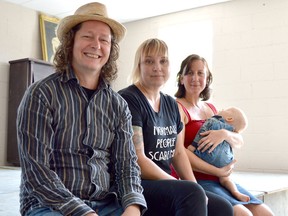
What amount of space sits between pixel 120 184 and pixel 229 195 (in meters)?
0.87

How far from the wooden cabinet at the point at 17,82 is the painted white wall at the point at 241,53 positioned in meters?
0.10

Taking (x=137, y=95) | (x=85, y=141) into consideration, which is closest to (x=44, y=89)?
(x=85, y=141)

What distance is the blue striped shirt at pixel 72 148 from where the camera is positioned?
48.4 inches

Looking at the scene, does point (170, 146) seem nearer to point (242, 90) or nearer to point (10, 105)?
point (242, 90)

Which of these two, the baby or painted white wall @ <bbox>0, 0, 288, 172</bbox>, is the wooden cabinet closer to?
painted white wall @ <bbox>0, 0, 288, 172</bbox>

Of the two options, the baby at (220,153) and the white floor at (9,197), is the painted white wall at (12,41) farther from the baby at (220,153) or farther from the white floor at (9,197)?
the baby at (220,153)

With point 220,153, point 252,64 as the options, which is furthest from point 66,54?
point 252,64

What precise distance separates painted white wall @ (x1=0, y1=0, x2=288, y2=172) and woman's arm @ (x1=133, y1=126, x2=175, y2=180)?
3.21 meters

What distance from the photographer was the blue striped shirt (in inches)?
48.4

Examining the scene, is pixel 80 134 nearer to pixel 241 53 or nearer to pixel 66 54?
pixel 66 54

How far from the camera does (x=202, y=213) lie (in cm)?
147

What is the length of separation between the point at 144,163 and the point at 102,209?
356mm

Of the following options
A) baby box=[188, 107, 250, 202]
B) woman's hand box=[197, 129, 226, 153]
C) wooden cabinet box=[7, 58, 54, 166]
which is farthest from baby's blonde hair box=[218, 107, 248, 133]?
wooden cabinet box=[7, 58, 54, 166]

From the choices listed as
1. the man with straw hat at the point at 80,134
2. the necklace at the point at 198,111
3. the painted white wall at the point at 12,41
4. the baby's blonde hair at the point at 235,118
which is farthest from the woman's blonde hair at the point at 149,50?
the painted white wall at the point at 12,41
